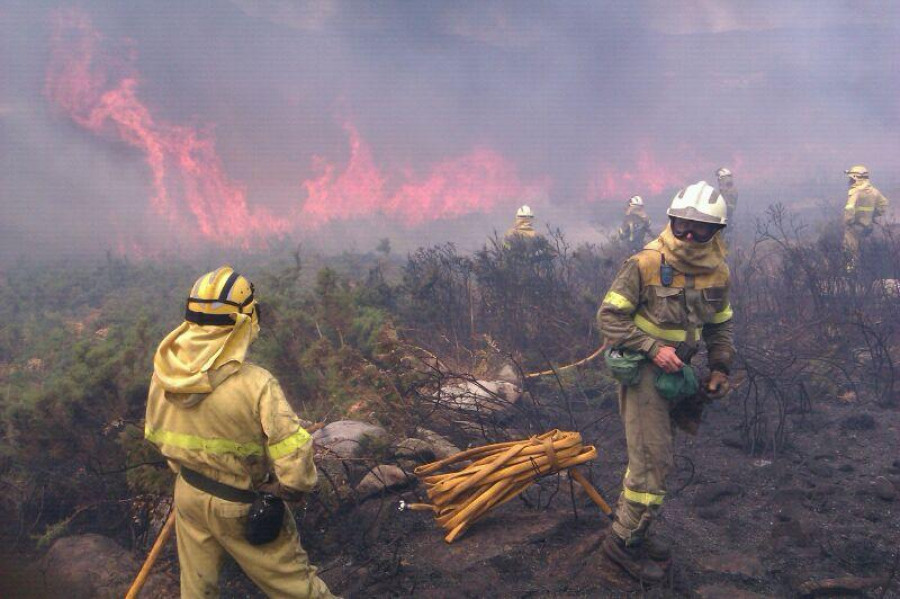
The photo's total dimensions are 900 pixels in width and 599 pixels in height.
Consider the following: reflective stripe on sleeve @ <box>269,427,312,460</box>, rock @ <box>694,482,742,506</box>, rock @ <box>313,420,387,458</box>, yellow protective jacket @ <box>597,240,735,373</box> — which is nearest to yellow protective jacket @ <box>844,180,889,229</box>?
rock @ <box>694,482,742,506</box>

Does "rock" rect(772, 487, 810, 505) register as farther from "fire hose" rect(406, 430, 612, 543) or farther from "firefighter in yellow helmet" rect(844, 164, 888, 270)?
"firefighter in yellow helmet" rect(844, 164, 888, 270)

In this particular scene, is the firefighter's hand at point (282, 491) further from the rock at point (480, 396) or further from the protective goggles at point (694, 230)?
the rock at point (480, 396)

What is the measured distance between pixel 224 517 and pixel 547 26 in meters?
37.1

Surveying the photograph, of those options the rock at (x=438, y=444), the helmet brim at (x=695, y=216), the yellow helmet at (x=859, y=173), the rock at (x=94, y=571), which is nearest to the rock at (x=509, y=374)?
the rock at (x=438, y=444)

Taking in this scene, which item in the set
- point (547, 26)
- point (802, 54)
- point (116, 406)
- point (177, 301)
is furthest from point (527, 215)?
point (802, 54)

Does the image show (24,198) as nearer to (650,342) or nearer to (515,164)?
(515,164)

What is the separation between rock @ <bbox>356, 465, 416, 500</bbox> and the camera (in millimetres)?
4242

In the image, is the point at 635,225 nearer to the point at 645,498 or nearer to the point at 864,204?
the point at 864,204

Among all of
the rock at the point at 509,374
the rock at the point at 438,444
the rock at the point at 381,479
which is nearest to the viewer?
the rock at the point at 381,479

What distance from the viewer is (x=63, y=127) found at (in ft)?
71.4

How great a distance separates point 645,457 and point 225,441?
222 centimetres

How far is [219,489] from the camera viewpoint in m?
2.55

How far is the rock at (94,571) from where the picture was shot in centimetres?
359

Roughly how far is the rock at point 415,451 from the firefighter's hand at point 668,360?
7.09 ft
